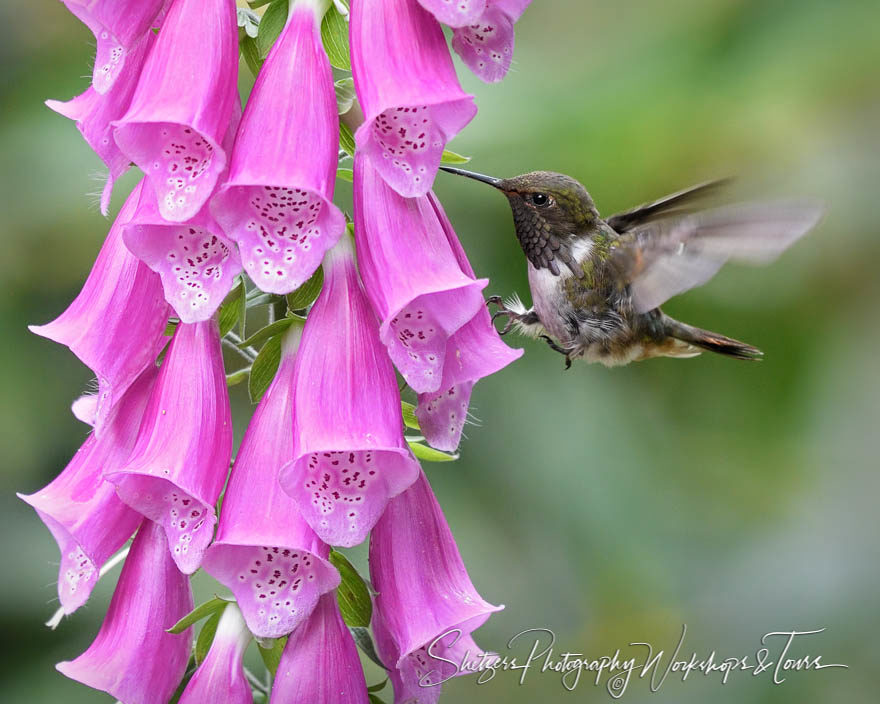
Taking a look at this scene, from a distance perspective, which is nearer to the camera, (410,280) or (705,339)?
(410,280)

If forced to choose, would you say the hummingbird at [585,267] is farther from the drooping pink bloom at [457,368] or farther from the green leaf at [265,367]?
the green leaf at [265,367]

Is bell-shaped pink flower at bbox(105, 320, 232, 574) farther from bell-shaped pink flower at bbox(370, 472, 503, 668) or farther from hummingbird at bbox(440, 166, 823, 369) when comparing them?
hummingbird at bbox(440, 166, 823, 369)

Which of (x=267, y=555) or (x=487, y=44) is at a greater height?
(x=487, y=44)

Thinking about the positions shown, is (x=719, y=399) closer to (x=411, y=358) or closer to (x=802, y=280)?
(x=802, y=280)

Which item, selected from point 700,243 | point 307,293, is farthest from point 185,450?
point 700,243

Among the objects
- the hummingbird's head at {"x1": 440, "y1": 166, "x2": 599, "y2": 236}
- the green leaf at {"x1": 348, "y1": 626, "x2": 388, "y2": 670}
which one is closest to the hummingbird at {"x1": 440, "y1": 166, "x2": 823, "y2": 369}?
the hummingbird's head at {"x1": 440, "y1": 166, "x2": 599, "y2": 236}

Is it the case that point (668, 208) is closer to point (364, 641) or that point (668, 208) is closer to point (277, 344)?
point (277, 344)

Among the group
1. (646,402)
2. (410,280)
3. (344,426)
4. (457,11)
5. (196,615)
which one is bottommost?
(646,402)
